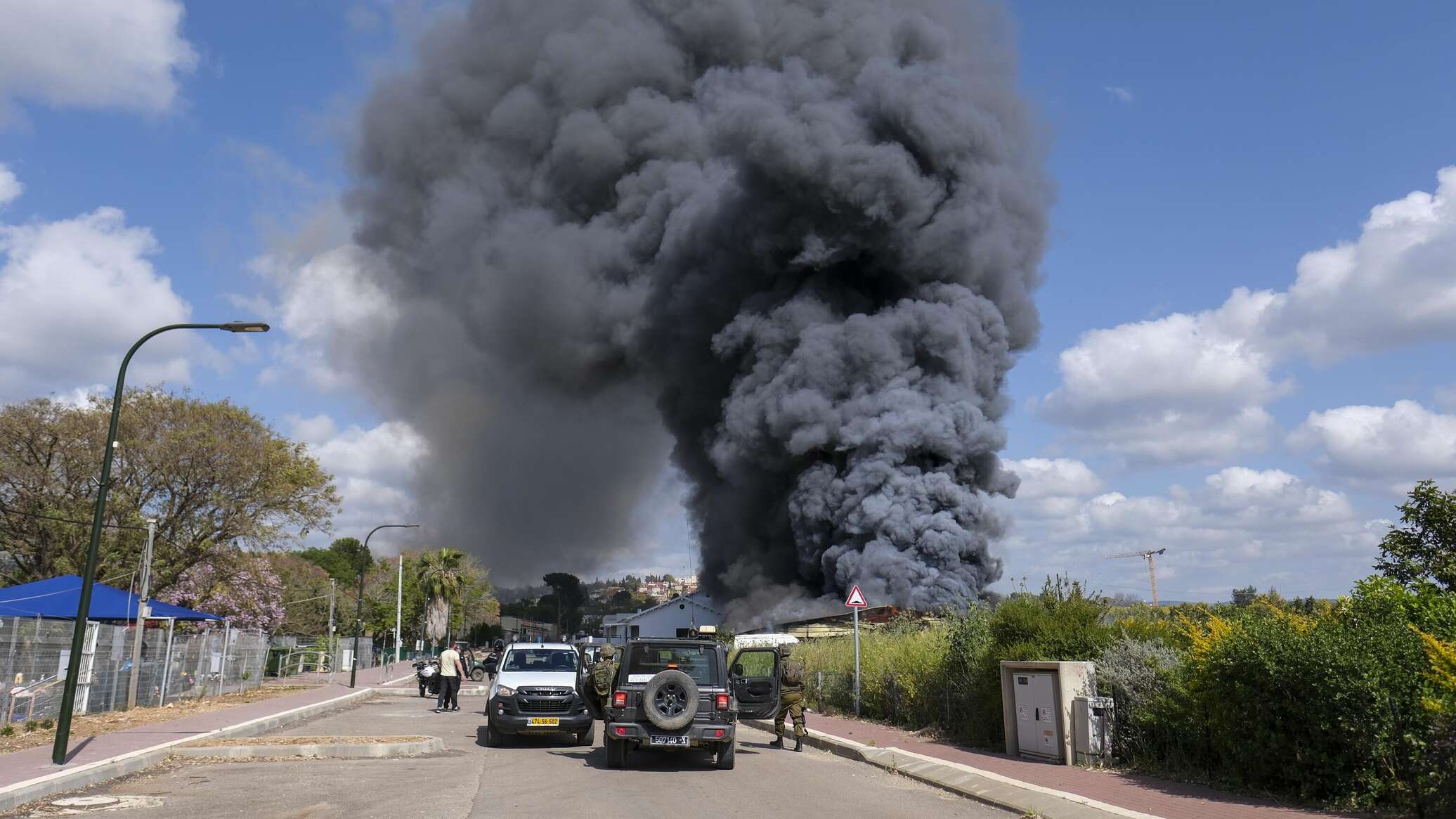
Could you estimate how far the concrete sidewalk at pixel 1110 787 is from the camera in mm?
7730

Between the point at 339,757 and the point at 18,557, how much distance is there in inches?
1165

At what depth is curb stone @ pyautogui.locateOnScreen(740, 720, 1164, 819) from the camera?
795 cm

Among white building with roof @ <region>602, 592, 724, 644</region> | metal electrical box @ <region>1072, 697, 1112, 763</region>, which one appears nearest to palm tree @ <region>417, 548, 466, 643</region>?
white building with roof @ <region>602, 592, 724, 644</region>

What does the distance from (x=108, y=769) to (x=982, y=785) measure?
927 centimetres

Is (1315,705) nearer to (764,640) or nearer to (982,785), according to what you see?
(982,785)

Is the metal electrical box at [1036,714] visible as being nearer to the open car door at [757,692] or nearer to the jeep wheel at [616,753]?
the open car door at [757,692]

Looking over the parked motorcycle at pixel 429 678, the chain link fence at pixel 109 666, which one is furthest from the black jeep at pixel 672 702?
the parked motorcycle at pixel 429 678

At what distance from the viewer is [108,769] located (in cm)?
1031

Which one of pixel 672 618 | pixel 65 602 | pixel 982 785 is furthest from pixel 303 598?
pixel 982 785

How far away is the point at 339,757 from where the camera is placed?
12.1 metres

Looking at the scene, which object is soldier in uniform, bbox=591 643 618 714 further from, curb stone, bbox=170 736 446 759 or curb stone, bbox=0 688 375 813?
curb stone, bbox=0 688 375 813

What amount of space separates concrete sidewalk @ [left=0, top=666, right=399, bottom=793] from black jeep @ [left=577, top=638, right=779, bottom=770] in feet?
18.7

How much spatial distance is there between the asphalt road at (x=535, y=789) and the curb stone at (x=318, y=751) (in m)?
0.38

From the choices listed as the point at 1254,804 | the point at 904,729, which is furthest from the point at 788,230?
the point at 1254,804
